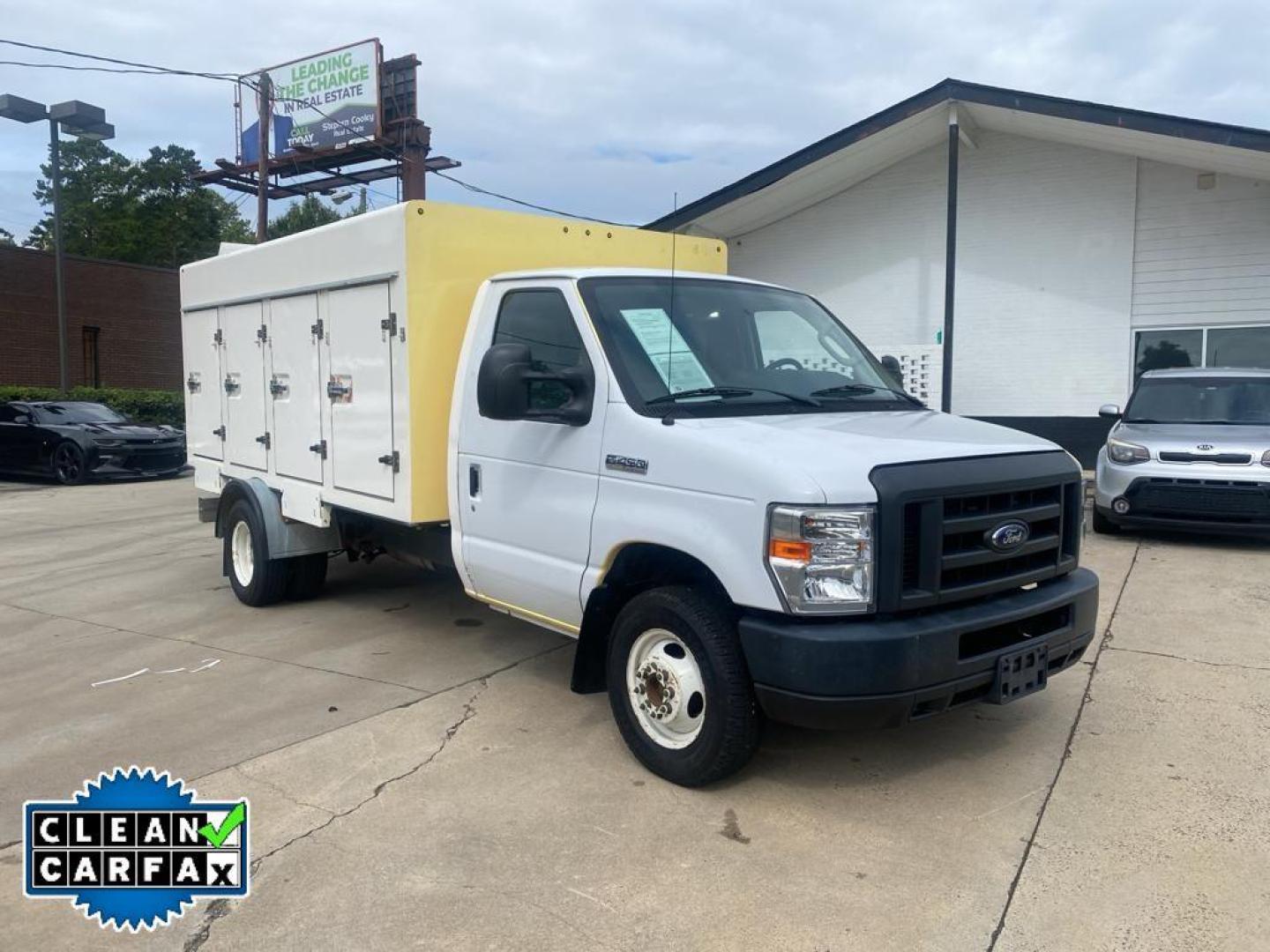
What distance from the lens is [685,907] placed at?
10.5ft

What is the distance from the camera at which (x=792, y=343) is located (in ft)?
16.5

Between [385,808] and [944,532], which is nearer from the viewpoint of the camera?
[944,532]

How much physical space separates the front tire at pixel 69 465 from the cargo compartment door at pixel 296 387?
11329 millimetres

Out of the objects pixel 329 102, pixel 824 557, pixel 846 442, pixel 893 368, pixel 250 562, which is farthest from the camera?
pixel 329 102

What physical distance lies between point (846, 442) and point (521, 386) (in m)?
1.43

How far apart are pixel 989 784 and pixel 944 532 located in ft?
4.09

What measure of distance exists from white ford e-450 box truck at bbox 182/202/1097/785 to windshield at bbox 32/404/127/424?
12.9 m

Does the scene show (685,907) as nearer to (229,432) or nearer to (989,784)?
(989,784)

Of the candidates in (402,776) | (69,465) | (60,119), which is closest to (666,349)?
(402,776)

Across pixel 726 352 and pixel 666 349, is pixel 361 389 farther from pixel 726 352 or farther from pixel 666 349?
pixel 726 352

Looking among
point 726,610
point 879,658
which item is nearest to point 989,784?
point 879,658

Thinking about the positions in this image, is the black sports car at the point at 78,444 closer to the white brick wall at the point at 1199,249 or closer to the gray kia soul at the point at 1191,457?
the gray kia soul at the point at 1191,457

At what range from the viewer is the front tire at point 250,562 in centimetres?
703

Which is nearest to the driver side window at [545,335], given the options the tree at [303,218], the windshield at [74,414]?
the windshield at [74,414]
